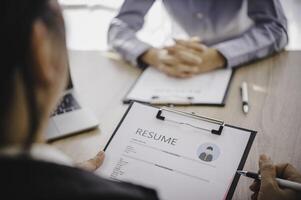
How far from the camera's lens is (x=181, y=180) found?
0.83 m

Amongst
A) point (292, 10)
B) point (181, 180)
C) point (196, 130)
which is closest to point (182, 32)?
point (196, 130)

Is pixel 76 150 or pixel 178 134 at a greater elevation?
pixel 178 134

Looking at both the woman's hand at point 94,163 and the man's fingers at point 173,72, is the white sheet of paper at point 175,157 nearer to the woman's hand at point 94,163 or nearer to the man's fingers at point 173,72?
the woman's hand at point 94,163

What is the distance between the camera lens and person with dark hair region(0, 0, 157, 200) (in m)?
0.44

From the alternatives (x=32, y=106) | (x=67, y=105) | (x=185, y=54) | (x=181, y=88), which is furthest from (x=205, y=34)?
(x=32, y=106)

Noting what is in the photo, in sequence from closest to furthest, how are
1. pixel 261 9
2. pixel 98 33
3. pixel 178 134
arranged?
pixel 178 134, pixel 261 9, pixel 98 33

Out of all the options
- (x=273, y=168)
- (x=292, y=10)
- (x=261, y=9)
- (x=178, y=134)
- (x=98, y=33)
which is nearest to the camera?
(x=273, y=168)

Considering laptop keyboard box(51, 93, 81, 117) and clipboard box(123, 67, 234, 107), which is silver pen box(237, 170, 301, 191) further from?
laptop keyboard box(51, 93, 81, 117)

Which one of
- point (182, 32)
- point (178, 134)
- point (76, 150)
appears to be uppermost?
point (182, 32)

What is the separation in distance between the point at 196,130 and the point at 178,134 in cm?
5

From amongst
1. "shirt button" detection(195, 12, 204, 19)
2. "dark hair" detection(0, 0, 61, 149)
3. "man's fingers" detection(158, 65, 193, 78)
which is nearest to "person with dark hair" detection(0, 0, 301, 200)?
"dark hair" detection(0, 0, 61, 149)

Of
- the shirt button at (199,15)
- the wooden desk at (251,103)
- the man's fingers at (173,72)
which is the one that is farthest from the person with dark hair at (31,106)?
the shirt button at (199,15)

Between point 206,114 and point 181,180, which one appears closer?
point 181,180

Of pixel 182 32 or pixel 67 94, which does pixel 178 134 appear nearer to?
pixel 67 94
